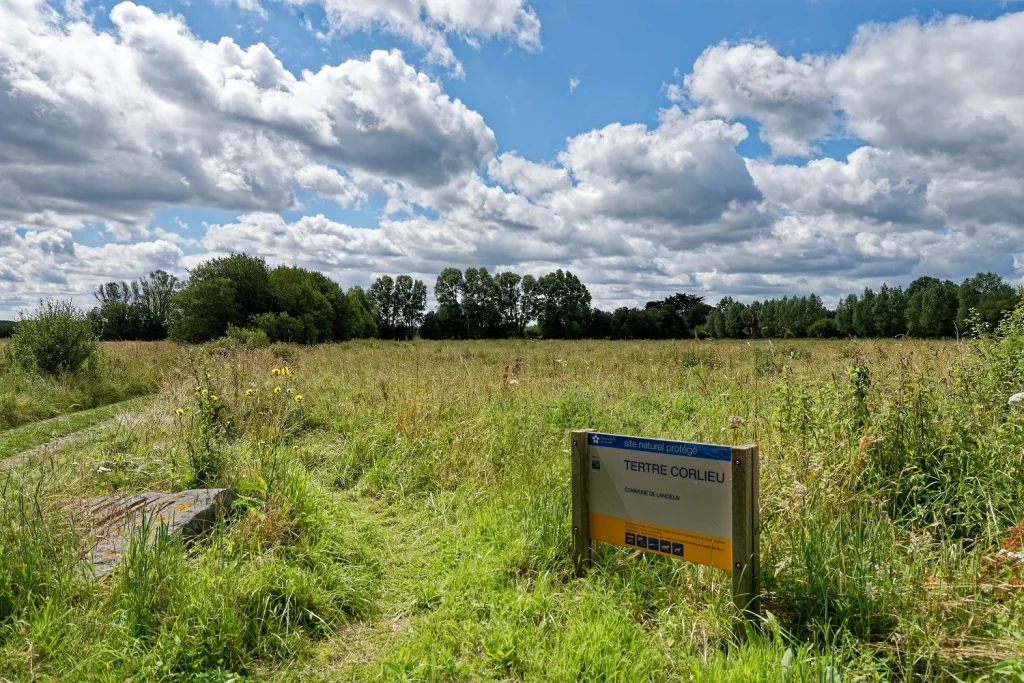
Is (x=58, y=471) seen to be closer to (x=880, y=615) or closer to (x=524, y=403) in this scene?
(x=524, y=403)

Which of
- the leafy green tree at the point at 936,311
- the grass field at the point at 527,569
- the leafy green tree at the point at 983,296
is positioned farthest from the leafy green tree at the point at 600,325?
the grass field at the point at 527,569

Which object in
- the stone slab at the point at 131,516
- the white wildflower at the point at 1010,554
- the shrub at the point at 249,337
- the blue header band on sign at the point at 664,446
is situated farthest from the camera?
the shrub at the point at 249,337

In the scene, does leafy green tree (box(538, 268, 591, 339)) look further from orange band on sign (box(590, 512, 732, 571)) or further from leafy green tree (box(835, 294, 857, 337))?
orange band on sign (box(590, 512, 732, 571))

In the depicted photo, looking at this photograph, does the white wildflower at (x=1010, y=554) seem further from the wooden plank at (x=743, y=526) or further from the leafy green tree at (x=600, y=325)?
the leafy green tree at (x=600, y=325)

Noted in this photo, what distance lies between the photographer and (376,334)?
61406 millimetres

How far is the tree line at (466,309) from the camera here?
31.3 m

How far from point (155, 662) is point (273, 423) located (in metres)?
4.78

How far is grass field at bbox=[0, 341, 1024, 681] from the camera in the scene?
283cm

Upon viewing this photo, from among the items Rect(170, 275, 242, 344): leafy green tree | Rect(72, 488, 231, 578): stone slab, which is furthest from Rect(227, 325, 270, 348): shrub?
Rect(72, 488, 231, 578): stone slab

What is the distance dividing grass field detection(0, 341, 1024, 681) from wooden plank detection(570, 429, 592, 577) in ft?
0.43

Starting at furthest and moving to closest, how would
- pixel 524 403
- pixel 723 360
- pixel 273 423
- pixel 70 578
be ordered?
1. pixel 723 360
2. pixel 524 403
3. pixel 273 423
4. pixel 70 578

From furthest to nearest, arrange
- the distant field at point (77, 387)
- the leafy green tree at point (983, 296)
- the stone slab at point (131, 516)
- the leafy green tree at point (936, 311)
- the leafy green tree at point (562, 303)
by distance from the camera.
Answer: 1. the leafy green tree at point (562, 303)
2. the leafy green tree at point (936, 311)
3. the leafy green tree at point (983, 296)
4. the distant field at point (77, 387)
5. the stone slab at point (131, 516)

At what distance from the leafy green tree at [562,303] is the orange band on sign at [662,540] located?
59043 millimetres

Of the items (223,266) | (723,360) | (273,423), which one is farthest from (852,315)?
(273,423)
